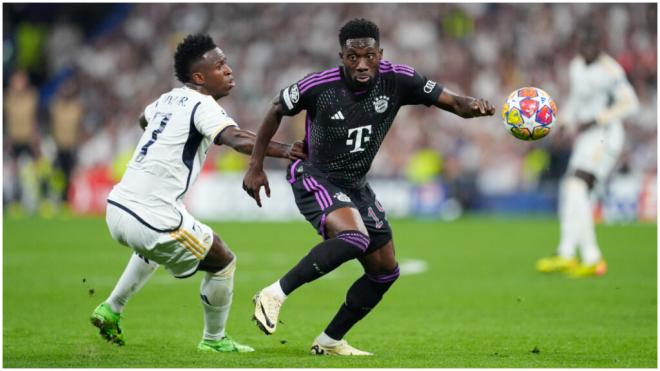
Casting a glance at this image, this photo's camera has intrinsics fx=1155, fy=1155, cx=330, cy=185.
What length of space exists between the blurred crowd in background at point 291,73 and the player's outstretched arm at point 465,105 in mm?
16801

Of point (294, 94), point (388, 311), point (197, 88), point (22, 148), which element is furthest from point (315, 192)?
point (22, 148)

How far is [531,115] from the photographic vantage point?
7480mm

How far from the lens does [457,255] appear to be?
15734 millimetres

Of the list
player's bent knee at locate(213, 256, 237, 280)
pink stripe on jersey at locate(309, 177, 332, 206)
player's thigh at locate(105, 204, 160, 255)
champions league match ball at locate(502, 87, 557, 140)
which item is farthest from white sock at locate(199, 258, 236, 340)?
champions league match ball at locate(502, 87, 557, 140)

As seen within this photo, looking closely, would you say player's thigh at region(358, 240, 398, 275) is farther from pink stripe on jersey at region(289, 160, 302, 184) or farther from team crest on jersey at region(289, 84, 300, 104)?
team crest on jersey at region(289, 84, 300, 104)

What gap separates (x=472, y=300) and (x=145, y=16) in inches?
807

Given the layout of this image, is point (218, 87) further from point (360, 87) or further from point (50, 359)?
point (50, 359)

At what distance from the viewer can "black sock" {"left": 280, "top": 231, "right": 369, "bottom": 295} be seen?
6887 mm

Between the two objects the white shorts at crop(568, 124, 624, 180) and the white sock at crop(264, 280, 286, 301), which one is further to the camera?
the white shorts at crop(568, 124, 624, 180)

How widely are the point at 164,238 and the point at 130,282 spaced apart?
2.26ft

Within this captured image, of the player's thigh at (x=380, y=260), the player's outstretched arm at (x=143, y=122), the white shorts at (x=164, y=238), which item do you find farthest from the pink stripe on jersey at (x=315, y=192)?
the player's outstretched arm at (x=143, y=122)

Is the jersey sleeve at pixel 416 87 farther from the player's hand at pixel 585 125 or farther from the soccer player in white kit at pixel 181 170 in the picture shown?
the player's hand at pixel 585 125

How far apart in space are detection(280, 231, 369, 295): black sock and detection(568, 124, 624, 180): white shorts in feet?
21.3

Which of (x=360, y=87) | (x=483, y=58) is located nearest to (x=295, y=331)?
(x=360, y=87)
